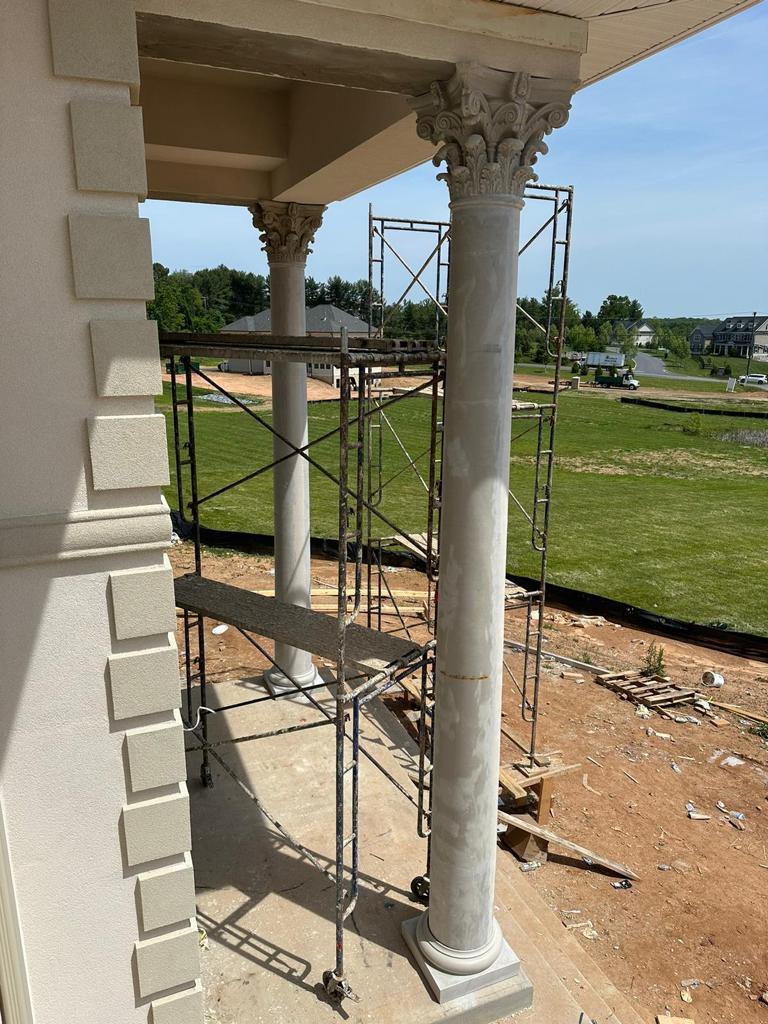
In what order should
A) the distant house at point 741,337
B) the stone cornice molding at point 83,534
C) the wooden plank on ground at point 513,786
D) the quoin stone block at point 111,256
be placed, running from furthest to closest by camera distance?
1. the distant house at point 741,337
2. the wooden plank on ground at point 513,786
3. the stone cornice molding at point 83,534
4. the quoin stone block at point 111,256

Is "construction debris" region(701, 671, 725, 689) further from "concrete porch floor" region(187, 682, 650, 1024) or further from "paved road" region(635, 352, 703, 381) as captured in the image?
"paved road" region(635, 352, 703, 381)

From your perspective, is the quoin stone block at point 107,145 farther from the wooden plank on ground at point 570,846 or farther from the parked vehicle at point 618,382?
the parked vehicle at point 618,382

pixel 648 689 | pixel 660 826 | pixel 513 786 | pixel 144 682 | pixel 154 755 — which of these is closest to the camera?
pixel 144 682

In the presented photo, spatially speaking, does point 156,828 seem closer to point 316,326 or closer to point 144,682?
point 144,682

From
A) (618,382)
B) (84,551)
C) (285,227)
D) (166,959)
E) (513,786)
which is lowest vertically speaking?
(513,786)

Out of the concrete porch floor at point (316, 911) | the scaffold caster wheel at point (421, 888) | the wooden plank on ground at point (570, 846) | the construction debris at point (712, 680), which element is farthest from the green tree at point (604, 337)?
the scaffold caster wheel at point (421, 888)

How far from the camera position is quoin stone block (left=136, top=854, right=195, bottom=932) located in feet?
16.0

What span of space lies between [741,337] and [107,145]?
157100mm

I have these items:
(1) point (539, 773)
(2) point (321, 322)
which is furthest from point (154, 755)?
(2) point (321, 322)

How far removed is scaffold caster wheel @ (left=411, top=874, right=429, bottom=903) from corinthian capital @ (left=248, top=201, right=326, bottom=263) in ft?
25.8

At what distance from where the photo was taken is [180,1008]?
206 inches

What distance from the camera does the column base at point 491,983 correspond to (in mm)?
6180

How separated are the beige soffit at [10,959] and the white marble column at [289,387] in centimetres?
520

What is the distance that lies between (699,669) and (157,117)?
13.5m
